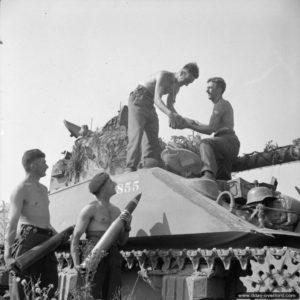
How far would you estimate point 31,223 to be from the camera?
546 centimetres

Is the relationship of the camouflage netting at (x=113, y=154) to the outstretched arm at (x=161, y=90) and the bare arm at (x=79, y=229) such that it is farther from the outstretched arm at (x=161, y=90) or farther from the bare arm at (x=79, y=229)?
the bare arm at (x=79, y=229)

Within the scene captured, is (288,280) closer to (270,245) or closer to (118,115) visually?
(270,245)

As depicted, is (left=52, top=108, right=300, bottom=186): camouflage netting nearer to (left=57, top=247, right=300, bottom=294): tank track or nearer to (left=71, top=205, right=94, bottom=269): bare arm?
(left=57, top=247, right=300, bottom=294): tank track

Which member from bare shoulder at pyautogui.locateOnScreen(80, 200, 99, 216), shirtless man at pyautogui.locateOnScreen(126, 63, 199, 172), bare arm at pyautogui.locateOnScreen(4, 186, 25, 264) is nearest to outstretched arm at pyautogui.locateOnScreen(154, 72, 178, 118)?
shirtless man at pyautogui.locateOnScreen(126, 63, 199, 172)

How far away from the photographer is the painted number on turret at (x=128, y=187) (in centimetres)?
696

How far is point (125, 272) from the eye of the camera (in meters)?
6.80

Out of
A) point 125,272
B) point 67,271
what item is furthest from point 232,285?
point 67,271

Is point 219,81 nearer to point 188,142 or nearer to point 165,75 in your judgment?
point 165,75

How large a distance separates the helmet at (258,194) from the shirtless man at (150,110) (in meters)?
1.53

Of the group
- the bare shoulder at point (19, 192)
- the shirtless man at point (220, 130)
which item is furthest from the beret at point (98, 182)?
the shirtless man at point (220, 130)

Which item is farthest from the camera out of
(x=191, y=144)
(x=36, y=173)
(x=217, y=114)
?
(x=191, y=144)

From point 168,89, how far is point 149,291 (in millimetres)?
3010

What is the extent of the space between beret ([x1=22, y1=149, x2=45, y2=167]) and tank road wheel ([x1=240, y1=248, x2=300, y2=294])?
2388 mm

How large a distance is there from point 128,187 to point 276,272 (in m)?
2.63
